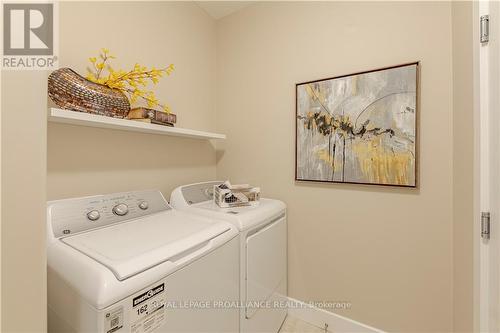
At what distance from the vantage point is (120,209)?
1149 millimetres

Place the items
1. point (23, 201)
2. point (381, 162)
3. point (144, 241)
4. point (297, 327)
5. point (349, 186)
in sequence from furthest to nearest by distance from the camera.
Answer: point (297, 327) → point (349, 186) → point (381, 162) → point (144, 241) → point (23, 201)

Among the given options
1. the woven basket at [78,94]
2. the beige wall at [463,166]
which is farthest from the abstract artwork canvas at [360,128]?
the woven basket at [78,94]

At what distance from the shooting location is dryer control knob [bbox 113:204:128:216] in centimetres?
113

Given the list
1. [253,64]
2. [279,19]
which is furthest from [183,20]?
[279,19]

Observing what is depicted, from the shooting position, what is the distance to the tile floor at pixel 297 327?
63.7 inches

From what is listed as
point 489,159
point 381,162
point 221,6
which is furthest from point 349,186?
point 221,6

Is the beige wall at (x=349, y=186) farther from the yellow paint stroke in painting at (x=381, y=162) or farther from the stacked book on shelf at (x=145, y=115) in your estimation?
the stacked book on shelf at (x=145, y=115)

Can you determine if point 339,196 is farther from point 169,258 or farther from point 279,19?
point 279,19

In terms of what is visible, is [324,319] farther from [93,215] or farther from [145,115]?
[145,115]

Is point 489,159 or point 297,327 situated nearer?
point 489,159

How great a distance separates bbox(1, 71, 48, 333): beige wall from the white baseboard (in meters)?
1.63

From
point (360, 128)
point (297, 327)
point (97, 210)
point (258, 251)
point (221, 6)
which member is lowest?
point (297, 327)

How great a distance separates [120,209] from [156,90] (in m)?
0.87

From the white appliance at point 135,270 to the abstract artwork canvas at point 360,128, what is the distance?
0.84 m
